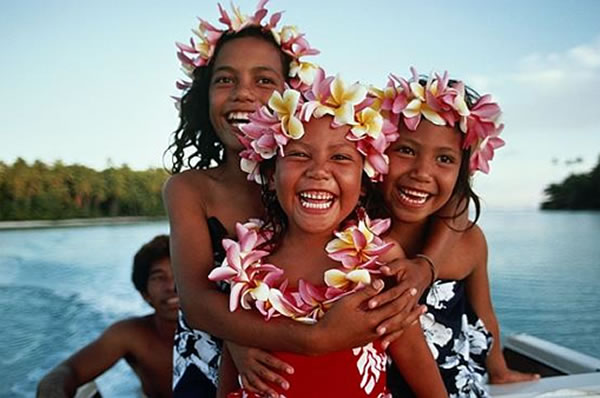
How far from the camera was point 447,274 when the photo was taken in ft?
5.74

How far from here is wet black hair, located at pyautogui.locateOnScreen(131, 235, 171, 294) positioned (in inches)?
123

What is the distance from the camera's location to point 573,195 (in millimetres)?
12453

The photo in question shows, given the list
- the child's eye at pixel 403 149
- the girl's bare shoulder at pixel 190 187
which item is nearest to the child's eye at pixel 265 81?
the girl's bare shoulder at pixel 190 187

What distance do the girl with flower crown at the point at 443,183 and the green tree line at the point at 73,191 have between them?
528 inches

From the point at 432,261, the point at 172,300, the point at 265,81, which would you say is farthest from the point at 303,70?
the point at 172,300

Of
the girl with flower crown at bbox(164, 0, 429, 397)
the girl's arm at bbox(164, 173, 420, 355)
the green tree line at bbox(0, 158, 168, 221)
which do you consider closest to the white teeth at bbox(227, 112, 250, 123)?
the girl with flower crown at bbox(164, 0, 429, 397)

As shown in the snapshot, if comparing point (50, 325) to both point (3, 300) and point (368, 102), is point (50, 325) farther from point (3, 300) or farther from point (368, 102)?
point (368, 102)

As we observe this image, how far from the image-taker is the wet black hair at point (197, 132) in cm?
186

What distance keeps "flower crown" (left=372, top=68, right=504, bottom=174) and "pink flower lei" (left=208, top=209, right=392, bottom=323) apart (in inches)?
12.4

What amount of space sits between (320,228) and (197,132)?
2.18ft

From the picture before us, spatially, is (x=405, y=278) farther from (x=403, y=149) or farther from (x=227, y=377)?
(x=227, y=377)

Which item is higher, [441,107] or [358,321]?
[441,107]

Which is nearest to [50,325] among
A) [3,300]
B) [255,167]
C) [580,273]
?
[3,300]

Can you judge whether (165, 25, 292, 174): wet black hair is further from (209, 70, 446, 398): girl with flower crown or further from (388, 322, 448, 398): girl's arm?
(388, 322, 448, 398): girl's arm
